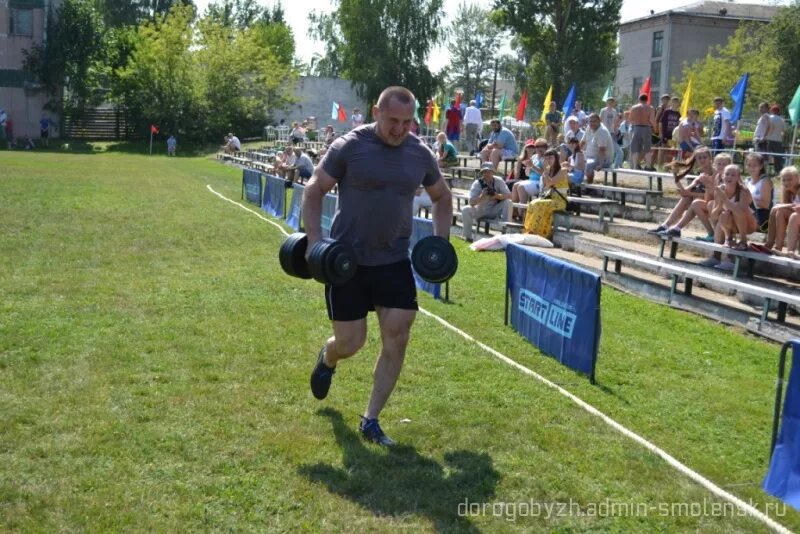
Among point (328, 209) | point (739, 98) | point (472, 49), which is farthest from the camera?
point (472, 49)

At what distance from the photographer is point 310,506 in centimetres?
450

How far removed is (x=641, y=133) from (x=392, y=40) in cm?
4685

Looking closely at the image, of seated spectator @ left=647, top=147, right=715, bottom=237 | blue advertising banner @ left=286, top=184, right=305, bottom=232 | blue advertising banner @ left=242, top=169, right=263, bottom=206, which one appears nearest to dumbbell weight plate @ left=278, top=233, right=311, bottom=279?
seated spectator @ left=647, top=147, right=715, bottom=237

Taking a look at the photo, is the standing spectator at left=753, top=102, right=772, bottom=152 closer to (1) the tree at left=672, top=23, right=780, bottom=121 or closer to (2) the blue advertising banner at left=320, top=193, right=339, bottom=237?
(2) the blue advertising banner at left=320, top=193, right=339, bottom=237

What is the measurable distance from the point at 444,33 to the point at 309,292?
56041mm

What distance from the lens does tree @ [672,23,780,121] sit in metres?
47.3

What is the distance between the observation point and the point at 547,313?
807 centimetres

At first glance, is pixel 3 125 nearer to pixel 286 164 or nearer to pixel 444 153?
pixel 286 164

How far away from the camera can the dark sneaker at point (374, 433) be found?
539cm

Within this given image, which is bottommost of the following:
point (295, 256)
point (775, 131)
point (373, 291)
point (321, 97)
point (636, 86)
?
point (373, 291)

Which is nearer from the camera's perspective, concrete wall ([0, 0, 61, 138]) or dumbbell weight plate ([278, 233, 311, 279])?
dumbbell weight plate ([278, 233, 311, 279])

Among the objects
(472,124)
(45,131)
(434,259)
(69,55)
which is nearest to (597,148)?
(472,124)

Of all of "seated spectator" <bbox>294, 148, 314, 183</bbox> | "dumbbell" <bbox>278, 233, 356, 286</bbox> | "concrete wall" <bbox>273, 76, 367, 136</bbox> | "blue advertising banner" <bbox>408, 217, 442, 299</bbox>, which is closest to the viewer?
"dumbbell" <bbox>278, 233, 356, 286</bbox>

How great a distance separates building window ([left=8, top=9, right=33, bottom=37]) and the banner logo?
57.4m
